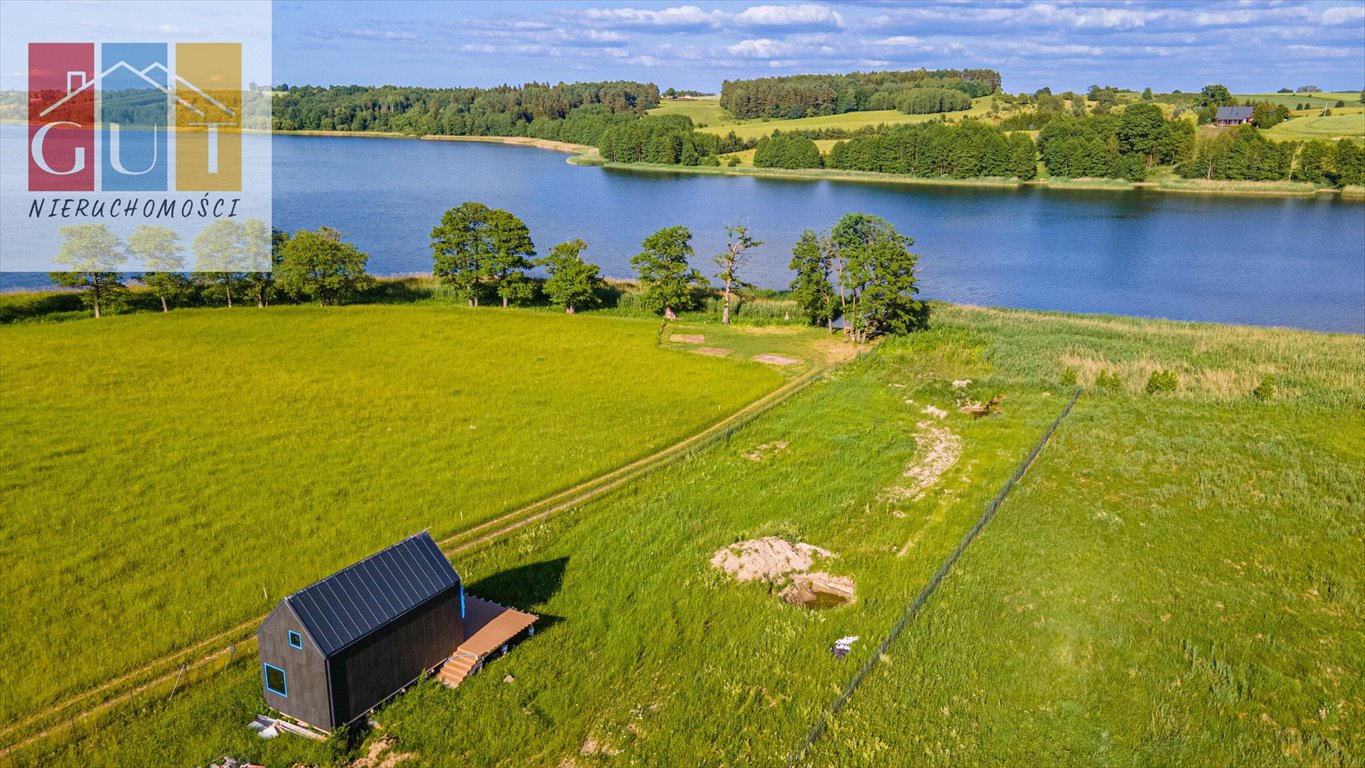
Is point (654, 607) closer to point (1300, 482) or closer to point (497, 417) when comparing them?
point (497, 417)

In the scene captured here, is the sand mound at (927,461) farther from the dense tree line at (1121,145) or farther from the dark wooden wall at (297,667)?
the dense tree line at (1121,145)

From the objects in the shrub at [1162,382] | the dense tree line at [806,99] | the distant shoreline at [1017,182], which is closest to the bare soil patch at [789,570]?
the shrub at [1162,382]

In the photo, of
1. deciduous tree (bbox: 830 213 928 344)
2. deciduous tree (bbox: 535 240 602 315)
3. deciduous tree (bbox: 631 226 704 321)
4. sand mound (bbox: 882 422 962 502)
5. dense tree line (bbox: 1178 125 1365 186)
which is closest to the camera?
sand mound (bbox: 882 422 962 502)

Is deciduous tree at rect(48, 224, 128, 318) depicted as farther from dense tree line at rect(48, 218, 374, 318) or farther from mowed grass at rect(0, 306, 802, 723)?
mowed grass at rect(0, 306, 802, 723)

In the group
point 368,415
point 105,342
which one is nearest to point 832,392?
point 368,415

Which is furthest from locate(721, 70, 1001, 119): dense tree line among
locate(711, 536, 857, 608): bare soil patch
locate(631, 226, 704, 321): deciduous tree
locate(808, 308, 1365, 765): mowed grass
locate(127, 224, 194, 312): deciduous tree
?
locate(711, 536, 857, 608): bare soil patch

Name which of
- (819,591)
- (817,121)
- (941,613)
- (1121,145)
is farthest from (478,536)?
(817,121)

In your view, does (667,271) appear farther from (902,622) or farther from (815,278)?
(902,622)
